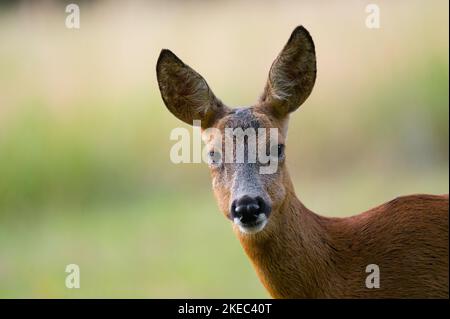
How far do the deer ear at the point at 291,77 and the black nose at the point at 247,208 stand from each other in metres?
0.70

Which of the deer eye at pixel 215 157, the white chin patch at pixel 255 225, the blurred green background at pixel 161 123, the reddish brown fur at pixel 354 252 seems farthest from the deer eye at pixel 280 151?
the blurred green background at pixel 161 123

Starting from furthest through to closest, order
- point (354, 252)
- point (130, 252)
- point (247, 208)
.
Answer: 1. point (130, 252)
2. point (354, 252)
3. point (247, 208)

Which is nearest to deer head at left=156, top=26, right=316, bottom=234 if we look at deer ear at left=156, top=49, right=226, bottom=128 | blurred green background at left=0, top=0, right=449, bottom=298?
deer ear at left=156, top=49, right=226, bottom=128

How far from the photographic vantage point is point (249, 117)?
6.27 m

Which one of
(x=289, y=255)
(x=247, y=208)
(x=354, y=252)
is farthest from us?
(x=354, y=252)

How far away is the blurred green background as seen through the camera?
11.6 m

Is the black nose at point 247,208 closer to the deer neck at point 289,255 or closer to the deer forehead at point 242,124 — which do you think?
the deer neck at point 289,255

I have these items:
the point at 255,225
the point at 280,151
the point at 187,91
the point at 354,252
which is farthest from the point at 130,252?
the point at 255,225

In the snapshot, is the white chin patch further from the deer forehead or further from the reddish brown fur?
the deer forehead

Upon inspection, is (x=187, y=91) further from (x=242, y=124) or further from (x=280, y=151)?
(x=280, y=151)

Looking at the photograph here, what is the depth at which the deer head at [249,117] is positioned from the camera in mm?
5996

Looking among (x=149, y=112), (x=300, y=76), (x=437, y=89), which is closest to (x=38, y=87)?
(x=149, y=112)

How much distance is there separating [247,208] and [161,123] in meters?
6.84

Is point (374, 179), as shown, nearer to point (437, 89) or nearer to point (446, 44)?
point (437, 89)
